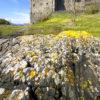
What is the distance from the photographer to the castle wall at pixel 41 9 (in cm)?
7750

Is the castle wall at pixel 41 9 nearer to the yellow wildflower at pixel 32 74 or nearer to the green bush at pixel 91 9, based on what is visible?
the green bush at pixel 91 9

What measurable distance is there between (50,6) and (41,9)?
260 cm

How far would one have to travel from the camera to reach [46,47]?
11898mm

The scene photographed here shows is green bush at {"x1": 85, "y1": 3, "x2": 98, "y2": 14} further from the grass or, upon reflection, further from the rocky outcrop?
the rocky outcrop

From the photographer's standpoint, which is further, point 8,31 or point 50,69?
point 8,31

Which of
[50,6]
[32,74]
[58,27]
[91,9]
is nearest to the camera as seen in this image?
[32,74]

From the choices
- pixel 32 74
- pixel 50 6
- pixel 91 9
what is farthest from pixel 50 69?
pixel 50 6

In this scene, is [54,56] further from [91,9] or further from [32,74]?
[91,9]

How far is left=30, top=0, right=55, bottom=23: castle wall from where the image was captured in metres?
77.5

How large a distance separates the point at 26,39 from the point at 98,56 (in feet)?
9.42

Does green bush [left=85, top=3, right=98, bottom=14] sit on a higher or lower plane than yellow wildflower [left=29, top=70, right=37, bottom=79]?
lower

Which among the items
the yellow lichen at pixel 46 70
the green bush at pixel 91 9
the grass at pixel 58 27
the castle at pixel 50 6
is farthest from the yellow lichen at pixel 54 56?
the castle at pixel 50 6

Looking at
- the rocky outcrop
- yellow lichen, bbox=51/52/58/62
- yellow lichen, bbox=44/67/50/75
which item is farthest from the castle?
yellow lichen, bbox=44/67/50/75

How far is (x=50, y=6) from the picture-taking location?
7756cm
